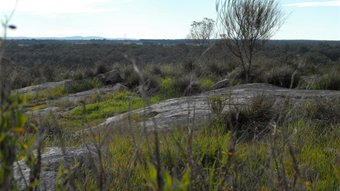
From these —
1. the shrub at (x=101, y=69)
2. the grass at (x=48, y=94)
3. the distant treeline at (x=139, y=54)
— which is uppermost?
the shrub at (x=101, y=69)

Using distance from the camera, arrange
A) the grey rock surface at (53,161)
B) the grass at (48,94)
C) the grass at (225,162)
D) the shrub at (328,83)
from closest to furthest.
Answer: the grass at (225,162), the grey rock surface at (53,161), the shrub at (328,83), the grass at (48,94)

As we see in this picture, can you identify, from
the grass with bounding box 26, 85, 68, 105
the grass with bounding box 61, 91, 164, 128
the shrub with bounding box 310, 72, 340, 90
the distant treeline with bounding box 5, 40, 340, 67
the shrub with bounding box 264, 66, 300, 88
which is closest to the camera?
the grass with bounding box 61, 91, 164, 128

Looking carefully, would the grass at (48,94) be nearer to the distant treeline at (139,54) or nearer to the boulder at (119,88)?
the boulder at (119,88)

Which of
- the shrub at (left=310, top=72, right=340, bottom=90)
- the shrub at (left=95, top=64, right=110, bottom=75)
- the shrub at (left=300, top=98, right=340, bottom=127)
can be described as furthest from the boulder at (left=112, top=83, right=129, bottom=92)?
the shrub at (left=300, top=98, right=340, bottom=127)

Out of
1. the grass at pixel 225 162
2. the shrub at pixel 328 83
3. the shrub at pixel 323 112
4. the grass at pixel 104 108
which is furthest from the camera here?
the shrub at pixel 328 83

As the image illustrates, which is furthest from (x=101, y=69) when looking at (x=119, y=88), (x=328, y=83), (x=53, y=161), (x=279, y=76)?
(x=53, y=161)

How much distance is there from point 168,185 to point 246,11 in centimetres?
1294

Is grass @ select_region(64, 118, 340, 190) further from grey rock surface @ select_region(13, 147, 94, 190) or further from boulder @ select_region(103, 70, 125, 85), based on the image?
boulder @ select_region(103, 70, 125, 85)

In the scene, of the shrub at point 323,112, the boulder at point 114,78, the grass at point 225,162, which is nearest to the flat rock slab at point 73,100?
the boulder at point 114,78

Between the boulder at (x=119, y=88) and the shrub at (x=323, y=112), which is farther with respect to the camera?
the boulder at (x=119, y=88)

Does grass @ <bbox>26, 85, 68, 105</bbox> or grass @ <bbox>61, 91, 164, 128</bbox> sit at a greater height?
grass @ <bbox>61, 91, 164, 128</bbox>

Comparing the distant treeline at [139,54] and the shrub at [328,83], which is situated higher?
the shrub at [328,83]

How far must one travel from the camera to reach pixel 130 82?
43.2ft

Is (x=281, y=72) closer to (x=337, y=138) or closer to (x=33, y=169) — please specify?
(x=337, y=138)
